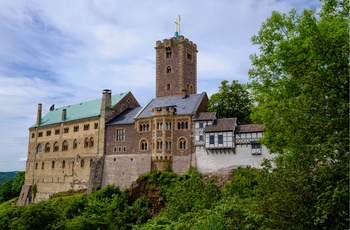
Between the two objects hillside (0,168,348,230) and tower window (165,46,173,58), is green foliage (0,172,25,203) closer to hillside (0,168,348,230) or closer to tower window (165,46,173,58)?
hillside (0,168,348,230)

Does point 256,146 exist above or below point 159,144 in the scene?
below

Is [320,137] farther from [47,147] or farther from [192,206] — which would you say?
[47,147]

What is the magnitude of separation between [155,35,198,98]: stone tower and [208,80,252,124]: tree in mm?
7239

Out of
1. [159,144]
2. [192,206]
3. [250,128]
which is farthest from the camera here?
[159,144]

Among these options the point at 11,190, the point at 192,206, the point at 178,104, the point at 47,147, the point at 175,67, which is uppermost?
the point at 175,67

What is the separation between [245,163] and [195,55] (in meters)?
25.3

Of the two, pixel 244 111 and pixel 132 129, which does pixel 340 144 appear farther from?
pixel 132 129

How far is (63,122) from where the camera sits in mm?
62438

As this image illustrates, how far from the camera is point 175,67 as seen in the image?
5850 cm

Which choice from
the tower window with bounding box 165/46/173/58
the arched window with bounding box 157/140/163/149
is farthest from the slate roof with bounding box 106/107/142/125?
the tower window with bounding box 165/46/173/58

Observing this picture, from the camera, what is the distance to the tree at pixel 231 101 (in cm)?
5122

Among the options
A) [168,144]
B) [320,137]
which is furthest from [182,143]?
[320,137]

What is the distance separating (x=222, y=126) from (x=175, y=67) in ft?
57.3

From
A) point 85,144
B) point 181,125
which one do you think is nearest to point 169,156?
point 181,125
